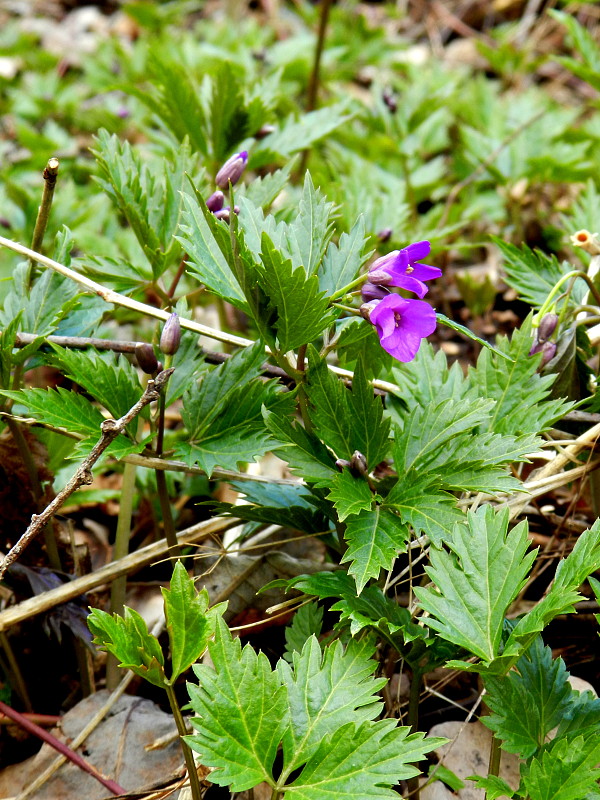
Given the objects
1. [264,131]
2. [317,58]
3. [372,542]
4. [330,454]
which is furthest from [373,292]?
[317,58]

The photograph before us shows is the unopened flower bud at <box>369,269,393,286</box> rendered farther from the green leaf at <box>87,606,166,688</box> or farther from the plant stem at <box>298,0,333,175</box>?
the plant stem at <box>298,0,333,175</box>

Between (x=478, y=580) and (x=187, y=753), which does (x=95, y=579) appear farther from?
(x=478, y=580)

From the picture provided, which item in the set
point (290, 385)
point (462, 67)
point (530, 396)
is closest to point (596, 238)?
point (530, 396)

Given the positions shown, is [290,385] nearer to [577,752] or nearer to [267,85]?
[577,752]

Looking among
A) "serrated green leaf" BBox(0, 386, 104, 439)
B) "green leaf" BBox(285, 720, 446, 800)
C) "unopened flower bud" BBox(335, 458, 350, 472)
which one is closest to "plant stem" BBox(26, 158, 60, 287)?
Answer: "serrated green leaf" BBox(0, 386, 104, 439)

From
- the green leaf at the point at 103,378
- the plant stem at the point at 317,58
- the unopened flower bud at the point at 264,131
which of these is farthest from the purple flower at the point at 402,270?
the plant stem at the point at 317,58
